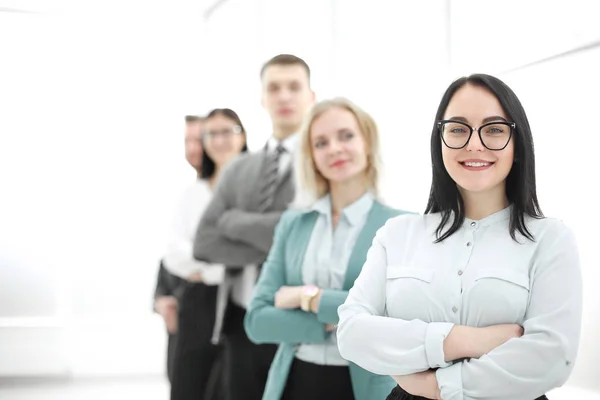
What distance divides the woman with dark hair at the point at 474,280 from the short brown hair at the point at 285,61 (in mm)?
1556

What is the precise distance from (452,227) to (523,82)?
0.70m

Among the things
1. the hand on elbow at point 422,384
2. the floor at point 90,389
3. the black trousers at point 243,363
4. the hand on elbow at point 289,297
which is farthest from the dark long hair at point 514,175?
the floor at point 90,389

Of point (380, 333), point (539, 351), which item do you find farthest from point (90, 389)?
point (539, 351)

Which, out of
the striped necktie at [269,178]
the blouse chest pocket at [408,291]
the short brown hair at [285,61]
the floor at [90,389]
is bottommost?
the floor at [90,389]

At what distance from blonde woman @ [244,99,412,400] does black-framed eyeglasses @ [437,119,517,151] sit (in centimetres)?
62

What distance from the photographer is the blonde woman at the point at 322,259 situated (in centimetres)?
196

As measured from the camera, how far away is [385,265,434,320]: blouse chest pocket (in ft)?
4.58

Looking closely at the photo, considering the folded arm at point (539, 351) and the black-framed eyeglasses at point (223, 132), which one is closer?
the folded arm at point (539, 351)

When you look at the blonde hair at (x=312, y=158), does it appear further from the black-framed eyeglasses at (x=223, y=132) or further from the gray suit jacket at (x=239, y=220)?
the black-framed eyeglasses at (x=223, y=132)

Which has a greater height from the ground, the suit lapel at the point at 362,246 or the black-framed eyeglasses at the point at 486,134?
the black-framed eyeglasses at the point at 486,134

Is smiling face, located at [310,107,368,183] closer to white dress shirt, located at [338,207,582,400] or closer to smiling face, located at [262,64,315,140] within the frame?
white dress shirt, located at [338,207,582,400]

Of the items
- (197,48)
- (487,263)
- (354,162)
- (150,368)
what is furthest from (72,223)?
(487,263)

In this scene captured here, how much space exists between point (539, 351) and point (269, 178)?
180cm

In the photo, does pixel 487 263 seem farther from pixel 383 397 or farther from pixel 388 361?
pixel 383 397
